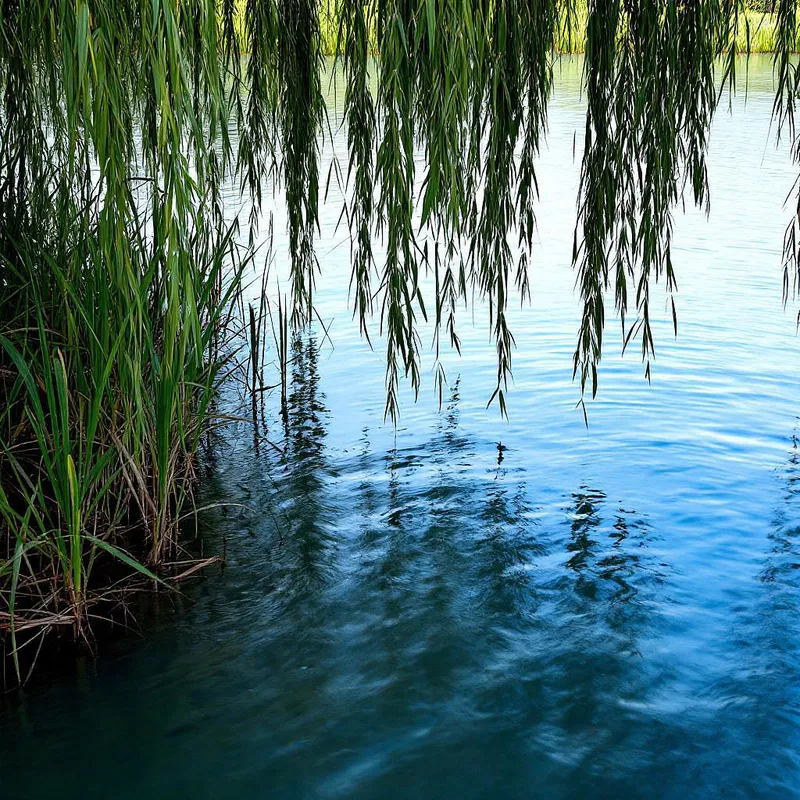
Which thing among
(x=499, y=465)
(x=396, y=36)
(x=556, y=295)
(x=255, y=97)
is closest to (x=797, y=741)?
(x=499, y=465)

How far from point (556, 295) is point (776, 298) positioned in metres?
1.58

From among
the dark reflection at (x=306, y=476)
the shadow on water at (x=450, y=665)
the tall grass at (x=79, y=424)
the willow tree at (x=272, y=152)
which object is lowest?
the shadow on water at (x=450, y=665)

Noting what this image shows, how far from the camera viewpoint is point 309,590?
3344 mm

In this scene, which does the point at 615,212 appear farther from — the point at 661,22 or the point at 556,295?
the point at 556,295

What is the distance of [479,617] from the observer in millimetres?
3174

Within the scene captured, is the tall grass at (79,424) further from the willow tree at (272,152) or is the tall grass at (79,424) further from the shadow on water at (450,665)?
the shadow on water at (450,665)

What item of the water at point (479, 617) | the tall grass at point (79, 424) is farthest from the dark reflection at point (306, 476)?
the tall grass at point (79, 424)

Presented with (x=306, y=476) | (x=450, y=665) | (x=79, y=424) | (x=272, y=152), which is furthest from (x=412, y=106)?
(x=306, y=476)

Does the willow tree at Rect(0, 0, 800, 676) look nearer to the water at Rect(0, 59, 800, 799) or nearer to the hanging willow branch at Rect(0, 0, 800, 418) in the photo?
the hanging willow branch at Rect(0, 0, 800, 418)

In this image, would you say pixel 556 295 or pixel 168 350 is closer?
pixel 168 350

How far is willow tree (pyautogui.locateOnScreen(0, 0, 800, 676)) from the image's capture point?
1.88 meters

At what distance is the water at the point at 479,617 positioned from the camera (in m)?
2.54

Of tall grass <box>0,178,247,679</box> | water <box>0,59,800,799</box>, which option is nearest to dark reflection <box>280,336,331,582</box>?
water <box>0,59,800,799</box>

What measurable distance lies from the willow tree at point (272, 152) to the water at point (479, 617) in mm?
463
